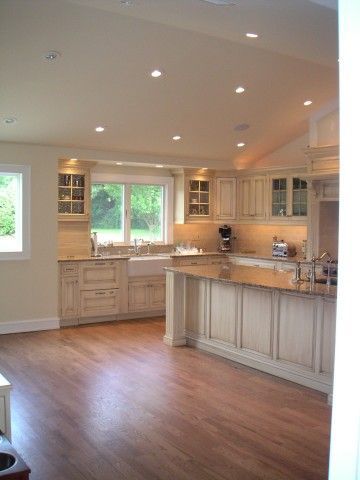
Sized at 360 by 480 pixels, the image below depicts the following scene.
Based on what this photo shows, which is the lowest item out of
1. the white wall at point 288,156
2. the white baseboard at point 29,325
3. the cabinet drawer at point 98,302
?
the white baseboard at point 29,325

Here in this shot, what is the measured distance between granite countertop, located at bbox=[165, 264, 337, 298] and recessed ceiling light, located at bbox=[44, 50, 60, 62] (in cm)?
282

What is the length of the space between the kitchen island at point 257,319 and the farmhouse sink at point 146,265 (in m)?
1.65

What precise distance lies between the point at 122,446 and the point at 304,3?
10.1 ft

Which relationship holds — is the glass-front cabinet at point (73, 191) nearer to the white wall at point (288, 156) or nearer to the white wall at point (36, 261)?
the white wall at point (36, 261)

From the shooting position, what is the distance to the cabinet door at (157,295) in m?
8.58

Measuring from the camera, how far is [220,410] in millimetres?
4535

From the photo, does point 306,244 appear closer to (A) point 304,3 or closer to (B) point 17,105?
(B) point 17,105

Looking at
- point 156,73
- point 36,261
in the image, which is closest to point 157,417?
point 156,73

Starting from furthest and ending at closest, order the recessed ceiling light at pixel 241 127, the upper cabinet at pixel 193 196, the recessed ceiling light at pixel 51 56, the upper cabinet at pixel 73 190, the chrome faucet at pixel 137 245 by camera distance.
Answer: the upper cabinet at pixel 193 196 → the chrome faucet at pixel 137 245 → the upper cabinet at pixel 73 190 → the recessed ceiling light at pixel 241 127 → the recessed ceiling light at pixel 51 56

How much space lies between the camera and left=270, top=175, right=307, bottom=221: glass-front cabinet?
8406mm

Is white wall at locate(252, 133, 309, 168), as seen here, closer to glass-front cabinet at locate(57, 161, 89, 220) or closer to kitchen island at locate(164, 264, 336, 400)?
kitchen island at locate(164, 264, 336, 400)

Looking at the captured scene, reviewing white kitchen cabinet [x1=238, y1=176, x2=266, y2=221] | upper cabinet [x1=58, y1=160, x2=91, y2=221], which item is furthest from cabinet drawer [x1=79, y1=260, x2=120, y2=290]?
white kitchen cabinet [x1=238, y1=176, x2=266, y2=221]

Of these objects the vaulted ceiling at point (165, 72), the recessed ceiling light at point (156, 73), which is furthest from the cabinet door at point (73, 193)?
the recessed ceiling light at point (156, 73)

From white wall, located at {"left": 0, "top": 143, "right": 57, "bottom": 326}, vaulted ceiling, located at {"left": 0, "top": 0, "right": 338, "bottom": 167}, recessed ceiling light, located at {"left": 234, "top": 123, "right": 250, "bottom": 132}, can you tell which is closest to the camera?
vaulted ceiling, located at {"left": 0, "top": 0, "right": 338, "bottom": 167}
